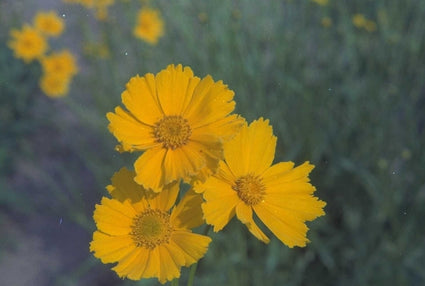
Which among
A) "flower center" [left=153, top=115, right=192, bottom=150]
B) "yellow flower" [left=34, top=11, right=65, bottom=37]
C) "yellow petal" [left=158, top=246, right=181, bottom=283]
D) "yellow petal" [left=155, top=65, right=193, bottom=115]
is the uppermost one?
"yellow flower" [left=34, top=11, right=65, bottom=37]

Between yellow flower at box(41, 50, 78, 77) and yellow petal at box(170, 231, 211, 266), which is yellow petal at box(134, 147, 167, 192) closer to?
yellow petal at box(170, 231, 211, 266)

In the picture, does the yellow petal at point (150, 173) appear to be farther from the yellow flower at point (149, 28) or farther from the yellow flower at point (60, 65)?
the yellow flower at point (60, 65)

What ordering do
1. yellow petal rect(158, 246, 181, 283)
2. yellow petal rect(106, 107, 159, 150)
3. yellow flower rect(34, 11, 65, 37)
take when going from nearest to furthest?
1. yellow petal rect(158, 246, 181, 283)
2. yellow petal rect(106, 107, 159, 150)
3. yellow flower rect(34, 11, 65, 37)

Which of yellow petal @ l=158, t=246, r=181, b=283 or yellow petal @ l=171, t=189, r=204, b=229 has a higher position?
yellow petal @ l=171, t=189, r=204, b=229

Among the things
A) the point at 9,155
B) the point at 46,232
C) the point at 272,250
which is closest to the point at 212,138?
the point at 272,250

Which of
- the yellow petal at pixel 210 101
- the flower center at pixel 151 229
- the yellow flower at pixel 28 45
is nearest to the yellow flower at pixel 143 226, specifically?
the flower center at pixel 151 229

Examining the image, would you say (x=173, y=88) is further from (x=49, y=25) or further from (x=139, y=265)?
(x=49, y=25)

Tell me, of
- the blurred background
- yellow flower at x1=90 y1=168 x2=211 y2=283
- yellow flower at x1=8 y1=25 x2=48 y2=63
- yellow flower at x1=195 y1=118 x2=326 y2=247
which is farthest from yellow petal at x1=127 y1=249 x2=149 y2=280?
yellow flower at x1=8 y1=25 x2=48 y2=63
